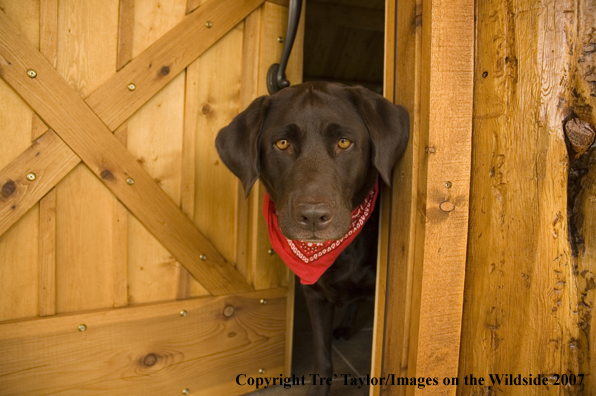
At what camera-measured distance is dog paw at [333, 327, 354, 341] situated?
2.92 metres

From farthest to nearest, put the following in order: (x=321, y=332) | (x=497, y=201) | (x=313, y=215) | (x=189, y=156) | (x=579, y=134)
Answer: (x=321, y=332) → (x=189, y=156) → (x=313, y=215) → (x=497, y=201) → (x=579, y=134)

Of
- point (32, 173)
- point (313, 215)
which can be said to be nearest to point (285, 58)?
→ point (313, 215)

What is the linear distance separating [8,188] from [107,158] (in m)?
0.38

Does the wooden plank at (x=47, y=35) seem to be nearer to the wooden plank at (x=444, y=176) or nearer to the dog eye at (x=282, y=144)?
the dog eye at (x=282, y=144)

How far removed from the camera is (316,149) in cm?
176

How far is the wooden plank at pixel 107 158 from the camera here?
1.55m

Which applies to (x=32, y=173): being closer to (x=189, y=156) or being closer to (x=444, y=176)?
(x=189, y=156)

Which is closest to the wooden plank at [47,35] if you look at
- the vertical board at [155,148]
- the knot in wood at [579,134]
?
the vertical board at [155,148]

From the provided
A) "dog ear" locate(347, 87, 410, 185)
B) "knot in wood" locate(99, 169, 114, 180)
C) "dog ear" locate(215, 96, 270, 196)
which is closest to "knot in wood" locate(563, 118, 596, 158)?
"dog ear" locate(347, 87, 410, 185)

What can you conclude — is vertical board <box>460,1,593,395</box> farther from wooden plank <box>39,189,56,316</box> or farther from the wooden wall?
wooden plank <box>39,189,56,316</box>

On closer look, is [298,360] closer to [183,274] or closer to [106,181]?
[183,274]

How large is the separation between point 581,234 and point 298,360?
195 cm

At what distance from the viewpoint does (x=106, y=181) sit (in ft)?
5.78

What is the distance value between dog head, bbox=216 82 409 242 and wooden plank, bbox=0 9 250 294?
400 millimetres
